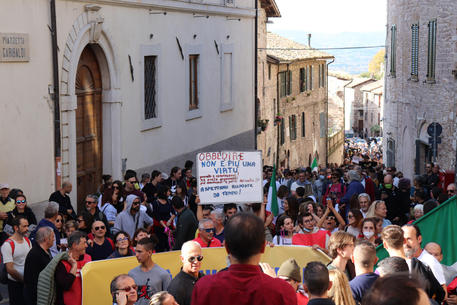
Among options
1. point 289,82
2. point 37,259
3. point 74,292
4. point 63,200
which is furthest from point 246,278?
point 289,82

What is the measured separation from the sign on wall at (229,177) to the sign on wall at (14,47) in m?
4.35

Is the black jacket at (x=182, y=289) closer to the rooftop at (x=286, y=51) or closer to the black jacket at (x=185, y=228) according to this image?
the black jacket at (x=185, y=228)

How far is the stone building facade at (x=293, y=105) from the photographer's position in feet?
125

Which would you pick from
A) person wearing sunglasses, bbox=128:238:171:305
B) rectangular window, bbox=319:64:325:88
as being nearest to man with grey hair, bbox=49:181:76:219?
person wearing sunglasses, bbox=128:238:171:305

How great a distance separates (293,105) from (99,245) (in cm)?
3713

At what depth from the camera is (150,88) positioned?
19781mm

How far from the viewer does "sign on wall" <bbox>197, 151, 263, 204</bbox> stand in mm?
10398

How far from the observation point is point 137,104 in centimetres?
1862

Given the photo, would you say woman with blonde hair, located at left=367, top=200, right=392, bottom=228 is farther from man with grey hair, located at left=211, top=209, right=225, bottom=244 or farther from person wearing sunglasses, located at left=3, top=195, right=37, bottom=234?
person wearing sunglasses, located at left=3, top=195, right=37, bottom=234

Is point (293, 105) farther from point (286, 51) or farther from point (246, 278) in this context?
point (246, 278)

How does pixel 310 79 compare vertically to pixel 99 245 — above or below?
above

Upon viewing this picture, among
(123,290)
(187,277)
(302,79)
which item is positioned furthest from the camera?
(302,79)

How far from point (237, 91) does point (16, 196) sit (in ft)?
53.1

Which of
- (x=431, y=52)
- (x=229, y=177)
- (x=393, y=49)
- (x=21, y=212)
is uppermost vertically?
(x=393, y=49)
